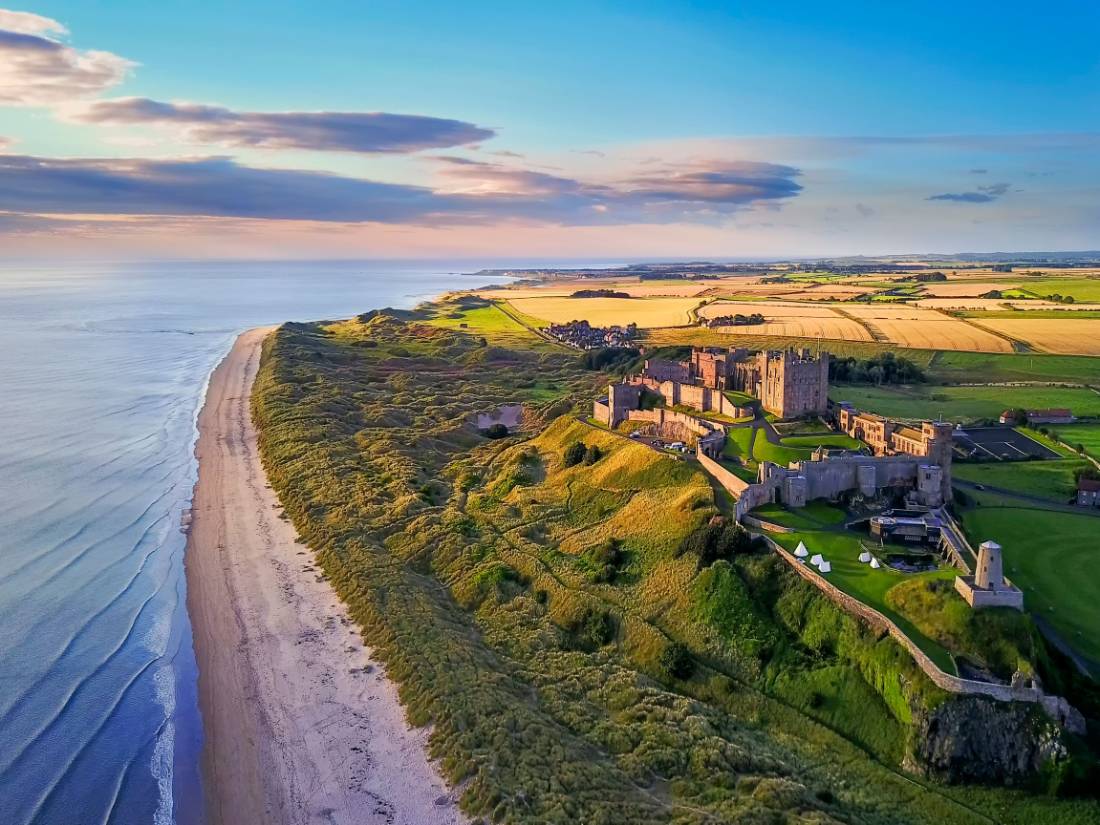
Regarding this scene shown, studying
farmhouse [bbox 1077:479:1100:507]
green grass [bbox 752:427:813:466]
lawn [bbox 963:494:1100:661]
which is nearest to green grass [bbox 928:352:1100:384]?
farmhouse [bbox 1077:479:1100:507]

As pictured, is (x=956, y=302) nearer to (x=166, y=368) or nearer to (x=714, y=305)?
(x=714, y=305)

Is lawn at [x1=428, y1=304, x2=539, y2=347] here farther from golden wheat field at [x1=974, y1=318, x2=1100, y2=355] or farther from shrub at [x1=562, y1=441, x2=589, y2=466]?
shrub at [x1=562, y1=441, x2=589, y2=466]

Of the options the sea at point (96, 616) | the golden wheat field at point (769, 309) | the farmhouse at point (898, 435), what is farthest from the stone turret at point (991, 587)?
the golden wheat field at point (769, 309)

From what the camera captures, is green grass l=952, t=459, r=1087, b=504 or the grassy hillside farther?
green grass l=952, t=459, r=1087, b=504

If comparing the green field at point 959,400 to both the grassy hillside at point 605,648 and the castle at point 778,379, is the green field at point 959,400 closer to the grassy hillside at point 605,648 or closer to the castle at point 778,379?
the castle at point 778,379

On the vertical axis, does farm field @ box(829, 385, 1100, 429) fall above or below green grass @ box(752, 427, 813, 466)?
below

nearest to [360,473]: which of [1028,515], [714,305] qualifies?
[1028,515]

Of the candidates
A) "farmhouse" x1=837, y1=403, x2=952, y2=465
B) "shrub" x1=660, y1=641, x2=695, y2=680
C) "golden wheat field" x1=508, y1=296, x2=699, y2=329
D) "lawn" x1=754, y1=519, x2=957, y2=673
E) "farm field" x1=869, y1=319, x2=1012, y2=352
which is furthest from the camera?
"golden wheat field" x1=508, y1=296, x2=699, y2=329
